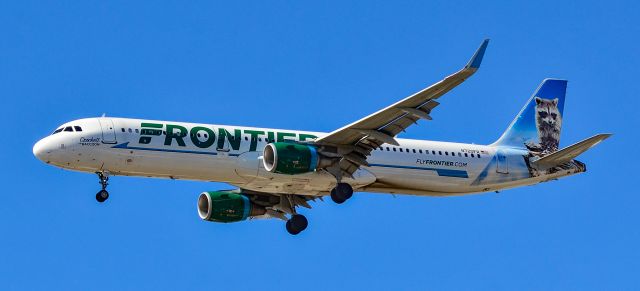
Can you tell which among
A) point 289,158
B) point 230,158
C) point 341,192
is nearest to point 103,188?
point 230,158

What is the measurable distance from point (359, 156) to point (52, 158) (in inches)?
504

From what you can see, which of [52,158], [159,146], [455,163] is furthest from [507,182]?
[52,158]

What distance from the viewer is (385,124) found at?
48344 millimetres

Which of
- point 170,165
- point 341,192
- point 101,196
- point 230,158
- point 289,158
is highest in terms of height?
point 230,158

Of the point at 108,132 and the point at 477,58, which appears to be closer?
the point at 477,58

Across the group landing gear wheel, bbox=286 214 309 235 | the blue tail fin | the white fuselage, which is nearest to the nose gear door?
the white fuselage

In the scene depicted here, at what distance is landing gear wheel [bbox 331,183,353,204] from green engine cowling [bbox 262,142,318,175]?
5.76ft

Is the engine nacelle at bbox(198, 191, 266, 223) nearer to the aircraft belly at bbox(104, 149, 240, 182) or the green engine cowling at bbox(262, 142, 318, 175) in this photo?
the aircraft belly at bbox(104, 149, 240, 182)

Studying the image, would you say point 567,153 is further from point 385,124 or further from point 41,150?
point 41,150

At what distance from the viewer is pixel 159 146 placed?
1896 inches

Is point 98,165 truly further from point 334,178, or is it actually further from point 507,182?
point 507,182

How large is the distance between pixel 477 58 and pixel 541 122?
56.5 feet

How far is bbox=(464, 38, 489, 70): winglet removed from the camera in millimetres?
42500

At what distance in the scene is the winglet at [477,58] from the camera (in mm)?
42500
